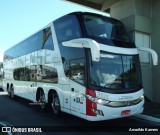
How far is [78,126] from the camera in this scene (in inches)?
352

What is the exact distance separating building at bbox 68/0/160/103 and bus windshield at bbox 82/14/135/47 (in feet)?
11.0

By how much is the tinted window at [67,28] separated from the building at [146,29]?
4671mm

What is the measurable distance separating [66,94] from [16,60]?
27.1 feet

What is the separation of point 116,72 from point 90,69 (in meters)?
1.03

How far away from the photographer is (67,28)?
974 centimetres

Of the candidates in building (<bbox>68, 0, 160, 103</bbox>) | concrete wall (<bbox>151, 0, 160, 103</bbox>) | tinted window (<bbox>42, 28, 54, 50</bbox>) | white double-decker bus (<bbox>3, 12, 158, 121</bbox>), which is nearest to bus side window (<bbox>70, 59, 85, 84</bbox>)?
white double-decker bus (<bbox>3, 12, 158, 121</bbox>)

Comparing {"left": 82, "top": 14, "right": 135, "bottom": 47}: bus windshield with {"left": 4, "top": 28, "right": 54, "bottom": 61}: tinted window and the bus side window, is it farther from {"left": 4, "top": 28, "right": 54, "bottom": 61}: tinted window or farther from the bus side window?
{"left": 4, "top": 28, "right": 54, "bottom": 61}: tinted window

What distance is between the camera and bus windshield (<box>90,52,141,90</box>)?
8289 mm

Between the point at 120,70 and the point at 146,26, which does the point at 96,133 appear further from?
the point at 146,26

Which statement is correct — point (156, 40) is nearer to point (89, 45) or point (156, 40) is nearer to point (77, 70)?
point (77, 70)

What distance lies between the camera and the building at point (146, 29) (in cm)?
1348

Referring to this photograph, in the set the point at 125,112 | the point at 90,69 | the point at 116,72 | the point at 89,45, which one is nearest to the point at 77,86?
the point at 90,69

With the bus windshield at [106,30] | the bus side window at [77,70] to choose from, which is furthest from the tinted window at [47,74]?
the bus windshield at [106,30]

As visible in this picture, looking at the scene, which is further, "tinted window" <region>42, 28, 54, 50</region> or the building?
the building
